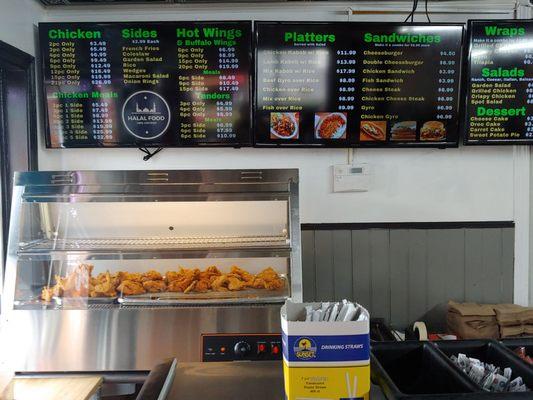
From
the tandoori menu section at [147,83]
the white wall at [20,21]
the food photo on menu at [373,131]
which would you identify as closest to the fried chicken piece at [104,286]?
the tandoori menu section at [147,83]

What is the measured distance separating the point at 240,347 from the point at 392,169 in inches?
63.9

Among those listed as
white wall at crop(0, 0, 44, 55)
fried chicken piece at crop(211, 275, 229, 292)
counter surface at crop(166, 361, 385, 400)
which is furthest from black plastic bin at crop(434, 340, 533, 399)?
white wall at crop(0, 0, 44, 55)

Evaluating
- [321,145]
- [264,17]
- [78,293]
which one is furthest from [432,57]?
[78,293]

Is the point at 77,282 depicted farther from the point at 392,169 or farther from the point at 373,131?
the point at 392,169

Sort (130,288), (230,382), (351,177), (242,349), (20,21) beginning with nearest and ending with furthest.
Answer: (230,382) → (242,349) → (130,288) → (20,21) → (351,177)

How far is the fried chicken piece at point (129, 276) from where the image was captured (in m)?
2.22

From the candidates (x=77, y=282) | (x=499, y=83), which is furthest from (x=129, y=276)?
(x=499, y=83)

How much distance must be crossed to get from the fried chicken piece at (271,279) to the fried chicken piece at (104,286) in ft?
2.49

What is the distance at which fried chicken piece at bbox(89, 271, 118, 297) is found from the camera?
7.04 feet

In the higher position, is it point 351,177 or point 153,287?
point 351,177

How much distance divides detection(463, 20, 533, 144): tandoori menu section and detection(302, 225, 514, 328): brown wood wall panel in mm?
649

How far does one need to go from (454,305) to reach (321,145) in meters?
1.34

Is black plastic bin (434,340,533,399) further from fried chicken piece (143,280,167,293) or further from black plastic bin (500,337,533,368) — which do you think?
fried chicken piece (143,280,167,293)

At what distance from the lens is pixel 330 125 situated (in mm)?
2715
